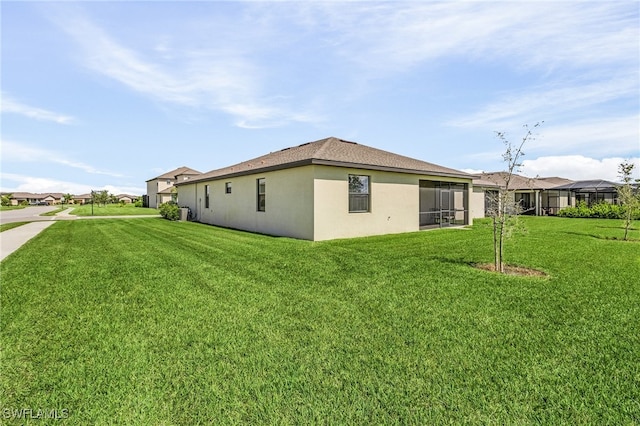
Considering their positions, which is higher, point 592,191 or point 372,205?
point 592,191

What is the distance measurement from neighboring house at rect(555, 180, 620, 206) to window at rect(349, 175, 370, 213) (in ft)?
84.0

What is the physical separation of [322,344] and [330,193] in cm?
848

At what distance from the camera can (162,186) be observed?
46906mm

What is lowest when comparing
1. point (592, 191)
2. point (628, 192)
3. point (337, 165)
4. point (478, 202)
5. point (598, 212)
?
point (598, 212)

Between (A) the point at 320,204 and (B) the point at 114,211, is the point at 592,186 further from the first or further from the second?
(B) the point at 114,211

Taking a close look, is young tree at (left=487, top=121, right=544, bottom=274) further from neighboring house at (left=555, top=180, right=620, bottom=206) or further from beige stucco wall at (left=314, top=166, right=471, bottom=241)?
neighboring house at (left=555, top=180, right=620, bottom=206)

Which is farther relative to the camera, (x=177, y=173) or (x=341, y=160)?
(x=177, y=173)

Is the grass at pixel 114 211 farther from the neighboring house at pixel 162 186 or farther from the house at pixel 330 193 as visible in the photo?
Answer: the house at pixel 330 193

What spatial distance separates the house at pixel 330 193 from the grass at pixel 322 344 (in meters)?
4.90

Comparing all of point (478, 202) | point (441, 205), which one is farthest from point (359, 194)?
point (478, 202)

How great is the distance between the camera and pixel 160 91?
516 inches

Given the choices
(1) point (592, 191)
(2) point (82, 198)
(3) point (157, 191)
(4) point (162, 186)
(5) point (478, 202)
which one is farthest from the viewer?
(2) point (82, 198)

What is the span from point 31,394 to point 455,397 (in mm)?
3302

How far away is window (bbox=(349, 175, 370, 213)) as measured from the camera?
12281 mm
